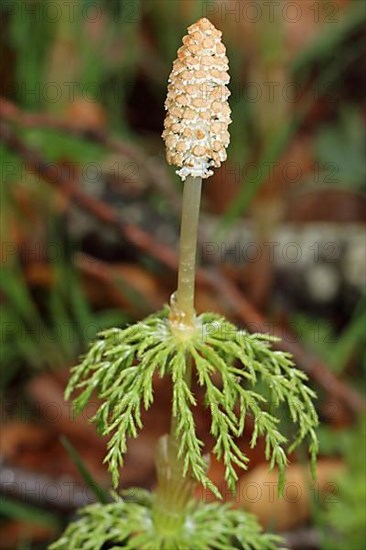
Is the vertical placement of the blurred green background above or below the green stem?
above

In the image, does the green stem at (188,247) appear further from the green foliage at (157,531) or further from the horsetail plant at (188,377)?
the green foliage at (157,531)

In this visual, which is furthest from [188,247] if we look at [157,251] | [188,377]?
[157,251]

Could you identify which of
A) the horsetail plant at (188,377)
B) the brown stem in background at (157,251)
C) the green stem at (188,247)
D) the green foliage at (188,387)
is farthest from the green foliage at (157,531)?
the brown stem in background at (157,251)

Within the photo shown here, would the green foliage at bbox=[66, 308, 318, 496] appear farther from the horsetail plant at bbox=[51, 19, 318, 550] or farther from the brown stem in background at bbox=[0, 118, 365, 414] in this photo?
the brown stem in background at bbox=[0, 118, 365, 414]

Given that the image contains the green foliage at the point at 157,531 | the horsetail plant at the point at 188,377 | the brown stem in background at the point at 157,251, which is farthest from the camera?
the brown stem in background at the point at 157,251

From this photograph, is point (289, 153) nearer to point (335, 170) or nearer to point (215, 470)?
point (335, 170)

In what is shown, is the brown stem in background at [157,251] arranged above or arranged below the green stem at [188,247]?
above

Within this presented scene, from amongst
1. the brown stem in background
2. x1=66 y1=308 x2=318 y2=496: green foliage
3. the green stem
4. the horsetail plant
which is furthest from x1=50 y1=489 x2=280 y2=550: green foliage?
the brown stem in background

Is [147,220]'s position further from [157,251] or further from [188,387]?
[188,387]

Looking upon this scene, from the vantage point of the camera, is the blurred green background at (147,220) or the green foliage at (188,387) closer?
the green foliage at (188,387)
